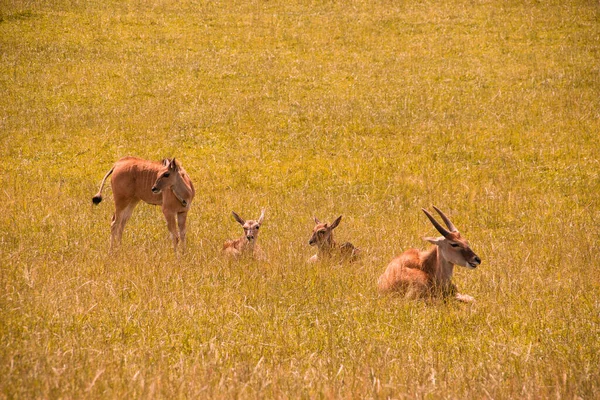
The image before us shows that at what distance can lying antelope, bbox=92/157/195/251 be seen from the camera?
13.9 meters

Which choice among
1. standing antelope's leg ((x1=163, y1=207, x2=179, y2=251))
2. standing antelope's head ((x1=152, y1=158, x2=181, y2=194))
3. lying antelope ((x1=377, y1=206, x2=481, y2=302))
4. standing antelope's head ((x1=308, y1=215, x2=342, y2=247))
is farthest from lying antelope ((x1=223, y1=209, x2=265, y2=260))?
lying antelope ((x1=377, y1=206, x2=481, y2=302))

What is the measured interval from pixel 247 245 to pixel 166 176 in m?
2.35

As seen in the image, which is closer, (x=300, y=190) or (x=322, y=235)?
(x=322, y=235)

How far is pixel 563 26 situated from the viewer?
34.9 metres

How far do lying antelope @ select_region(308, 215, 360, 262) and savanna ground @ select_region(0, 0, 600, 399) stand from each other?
36 cm

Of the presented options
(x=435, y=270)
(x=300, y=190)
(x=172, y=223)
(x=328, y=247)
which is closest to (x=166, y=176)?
(x=172, y=223)

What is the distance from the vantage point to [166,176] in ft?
45.8

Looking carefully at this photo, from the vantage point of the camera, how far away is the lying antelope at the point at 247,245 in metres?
12.2

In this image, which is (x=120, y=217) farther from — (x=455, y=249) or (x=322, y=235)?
(x=455, y=249)

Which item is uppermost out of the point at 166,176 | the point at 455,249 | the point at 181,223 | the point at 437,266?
the point at 455,249

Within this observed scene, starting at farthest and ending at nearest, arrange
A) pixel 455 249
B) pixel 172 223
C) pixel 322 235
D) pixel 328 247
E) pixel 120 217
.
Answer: pixel 120 217 → pixel 172 223 → pixel 322 235 → pixel 328 247 → pixel 455 249

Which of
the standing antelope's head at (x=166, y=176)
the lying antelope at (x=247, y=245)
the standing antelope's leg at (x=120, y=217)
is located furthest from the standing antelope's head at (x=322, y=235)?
the standing antelope's leg at (x=120, y=217)

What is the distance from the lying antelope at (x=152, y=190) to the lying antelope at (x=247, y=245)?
0.99m

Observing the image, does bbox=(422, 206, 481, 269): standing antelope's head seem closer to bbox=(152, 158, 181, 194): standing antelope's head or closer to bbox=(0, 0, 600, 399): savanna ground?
bbox=(0, 0, 600, 399): savanna ground
